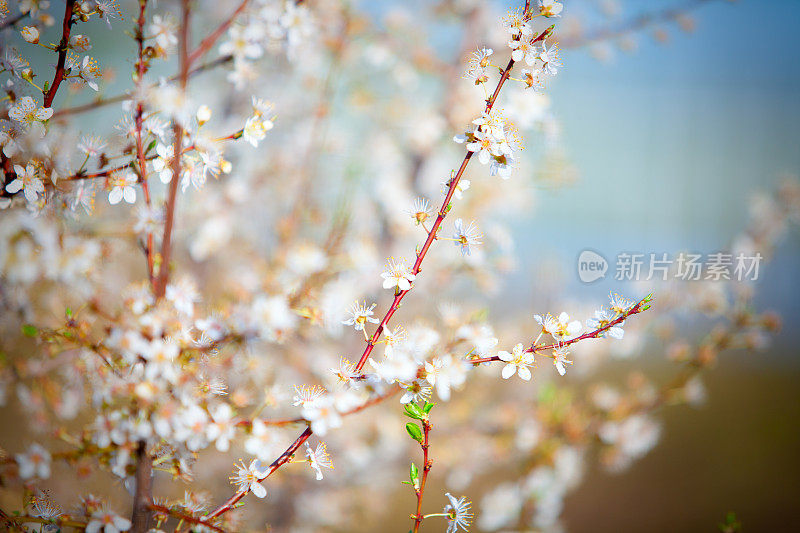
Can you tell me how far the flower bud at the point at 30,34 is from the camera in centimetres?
60

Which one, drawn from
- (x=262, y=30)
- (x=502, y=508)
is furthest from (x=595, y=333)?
(x=502, y=508)

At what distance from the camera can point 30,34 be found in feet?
1.99

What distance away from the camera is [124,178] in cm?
61

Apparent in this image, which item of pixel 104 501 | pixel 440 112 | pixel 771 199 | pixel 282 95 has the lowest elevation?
pixel 104 501

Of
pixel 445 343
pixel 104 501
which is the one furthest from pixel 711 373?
pixel 104 501

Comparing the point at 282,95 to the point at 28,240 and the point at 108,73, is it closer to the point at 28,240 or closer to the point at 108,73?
the point at 108,73

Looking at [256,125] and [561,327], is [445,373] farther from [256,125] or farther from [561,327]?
[256,125]

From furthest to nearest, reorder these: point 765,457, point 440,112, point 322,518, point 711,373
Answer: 1. point 765,457
2. point 711,373
3. point 322,518
4. point 440,112

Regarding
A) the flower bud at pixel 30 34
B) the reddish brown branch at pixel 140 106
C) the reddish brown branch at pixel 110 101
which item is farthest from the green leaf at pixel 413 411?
the flower bud at pixel 30 34

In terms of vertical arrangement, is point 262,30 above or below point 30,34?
above

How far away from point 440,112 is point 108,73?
115 centimetres

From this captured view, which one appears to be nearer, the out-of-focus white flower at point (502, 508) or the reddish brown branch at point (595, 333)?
the reddish brown branch at point (595, 333)

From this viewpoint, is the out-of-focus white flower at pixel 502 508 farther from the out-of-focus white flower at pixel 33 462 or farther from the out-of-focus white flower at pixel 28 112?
the out-of-focus white flower at pixel 28 112

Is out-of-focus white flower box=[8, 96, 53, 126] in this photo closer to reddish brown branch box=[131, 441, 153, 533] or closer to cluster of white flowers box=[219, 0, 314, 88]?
cluster of white flowers box=[219, 0, 314, 88]
